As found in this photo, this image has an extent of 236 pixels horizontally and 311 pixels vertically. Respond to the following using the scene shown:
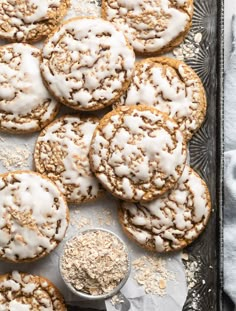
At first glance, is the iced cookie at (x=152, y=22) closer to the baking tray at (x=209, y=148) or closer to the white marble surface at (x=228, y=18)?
the baking tray at (x=209, y=148)

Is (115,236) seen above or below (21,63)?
below

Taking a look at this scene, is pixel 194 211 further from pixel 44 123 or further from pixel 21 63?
pixel 21 63

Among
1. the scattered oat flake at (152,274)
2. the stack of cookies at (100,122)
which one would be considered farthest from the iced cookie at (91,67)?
the scattered oat flake at (152,274)

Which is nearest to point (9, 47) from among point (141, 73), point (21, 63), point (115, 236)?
point (21, 63)

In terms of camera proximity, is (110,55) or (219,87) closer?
(110,55)

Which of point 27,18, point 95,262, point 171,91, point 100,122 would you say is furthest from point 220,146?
point 27,18

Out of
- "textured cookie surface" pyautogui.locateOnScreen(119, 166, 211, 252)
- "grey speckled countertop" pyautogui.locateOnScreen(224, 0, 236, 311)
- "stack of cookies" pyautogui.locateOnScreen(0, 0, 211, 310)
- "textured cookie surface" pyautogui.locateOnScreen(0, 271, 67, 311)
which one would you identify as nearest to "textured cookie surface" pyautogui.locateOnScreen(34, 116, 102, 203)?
"stack of cookies" pyautogui.locateOnScreen(0, 0, 211, 310)
